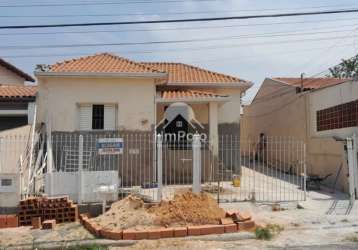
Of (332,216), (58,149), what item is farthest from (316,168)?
(58,149)

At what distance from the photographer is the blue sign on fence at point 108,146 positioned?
1180cm

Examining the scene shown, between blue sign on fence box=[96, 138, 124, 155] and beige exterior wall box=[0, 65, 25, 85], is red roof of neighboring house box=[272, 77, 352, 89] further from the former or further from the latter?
beige exterior wall box=[0, 65, 25, 85]

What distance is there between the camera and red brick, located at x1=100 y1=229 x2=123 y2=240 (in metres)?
8.59

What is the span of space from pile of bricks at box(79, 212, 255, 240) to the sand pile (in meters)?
0.28

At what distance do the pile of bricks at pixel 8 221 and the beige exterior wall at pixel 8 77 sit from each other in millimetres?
16294

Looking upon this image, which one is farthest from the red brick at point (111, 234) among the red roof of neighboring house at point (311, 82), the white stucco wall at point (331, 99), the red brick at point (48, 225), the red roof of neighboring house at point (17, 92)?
the red roof of neighboring house at point (311, 82)

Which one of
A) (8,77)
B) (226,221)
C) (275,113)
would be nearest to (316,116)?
(275,113)

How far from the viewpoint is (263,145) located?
89.3ft

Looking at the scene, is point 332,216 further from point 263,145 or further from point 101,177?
point 263,145

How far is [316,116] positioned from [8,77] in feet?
58.1

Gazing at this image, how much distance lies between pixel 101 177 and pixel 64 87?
5961mm

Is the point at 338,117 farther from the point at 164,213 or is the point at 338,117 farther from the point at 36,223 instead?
the point at 36,223

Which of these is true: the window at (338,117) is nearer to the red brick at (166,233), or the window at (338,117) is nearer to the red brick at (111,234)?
the red brick at (166,233)

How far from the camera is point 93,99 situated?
1598cm
